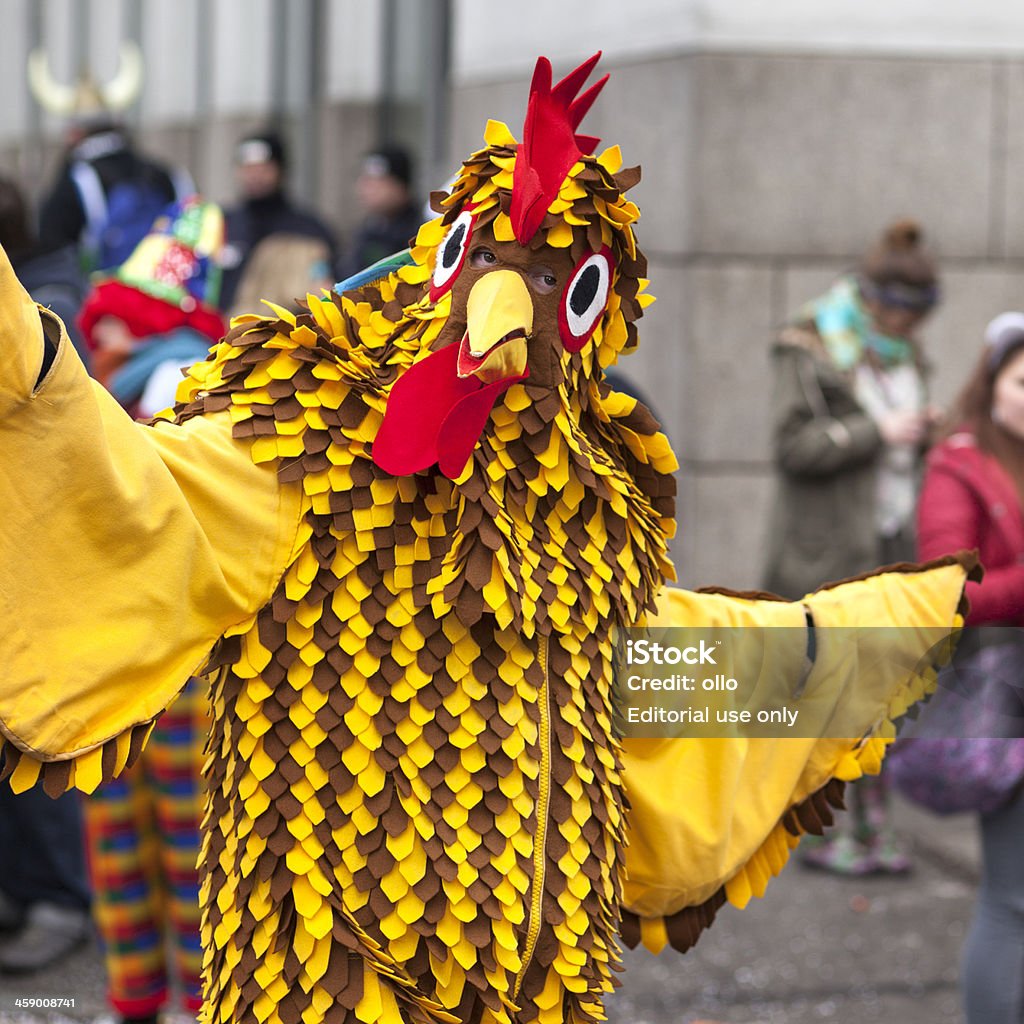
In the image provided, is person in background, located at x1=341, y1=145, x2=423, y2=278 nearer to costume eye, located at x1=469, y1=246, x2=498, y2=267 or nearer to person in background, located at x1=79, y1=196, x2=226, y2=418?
person in background, located at x1=79, y1=196, x2=226, y2=418

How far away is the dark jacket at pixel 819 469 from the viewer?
521 cm

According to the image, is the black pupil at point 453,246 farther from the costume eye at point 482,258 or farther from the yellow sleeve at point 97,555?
Result: the yellow sleeve at point 97,555

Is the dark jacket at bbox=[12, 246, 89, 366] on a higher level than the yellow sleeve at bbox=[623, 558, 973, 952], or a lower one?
higher

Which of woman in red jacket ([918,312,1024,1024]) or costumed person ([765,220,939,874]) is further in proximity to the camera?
costumed person ([765,220,939,874])

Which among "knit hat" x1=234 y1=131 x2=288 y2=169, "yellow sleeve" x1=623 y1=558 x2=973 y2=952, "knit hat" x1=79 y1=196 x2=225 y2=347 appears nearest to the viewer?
Result: "yellow sleeve" x1=623 y1=558 x2=973 y2=952

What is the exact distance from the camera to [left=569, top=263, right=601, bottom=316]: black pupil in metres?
2.08

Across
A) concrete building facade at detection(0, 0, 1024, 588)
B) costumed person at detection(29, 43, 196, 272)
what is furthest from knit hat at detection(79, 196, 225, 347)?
concrete building facade at detection(0, 0, 1024, 588)

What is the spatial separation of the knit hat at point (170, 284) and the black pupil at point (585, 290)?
2.20 metres

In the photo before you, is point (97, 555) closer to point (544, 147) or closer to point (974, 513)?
point (544, 147)

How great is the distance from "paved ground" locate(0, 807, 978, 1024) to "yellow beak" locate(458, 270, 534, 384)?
2694mm

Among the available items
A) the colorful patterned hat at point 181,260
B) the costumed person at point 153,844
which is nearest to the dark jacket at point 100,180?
the colorful patterned hat at point 181,260

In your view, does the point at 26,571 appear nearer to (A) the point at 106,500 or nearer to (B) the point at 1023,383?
(A) the point at 106,500

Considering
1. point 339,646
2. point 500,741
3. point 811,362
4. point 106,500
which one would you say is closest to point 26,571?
point 106,500

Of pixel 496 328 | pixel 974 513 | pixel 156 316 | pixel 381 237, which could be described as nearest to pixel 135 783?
pixel 156 316
